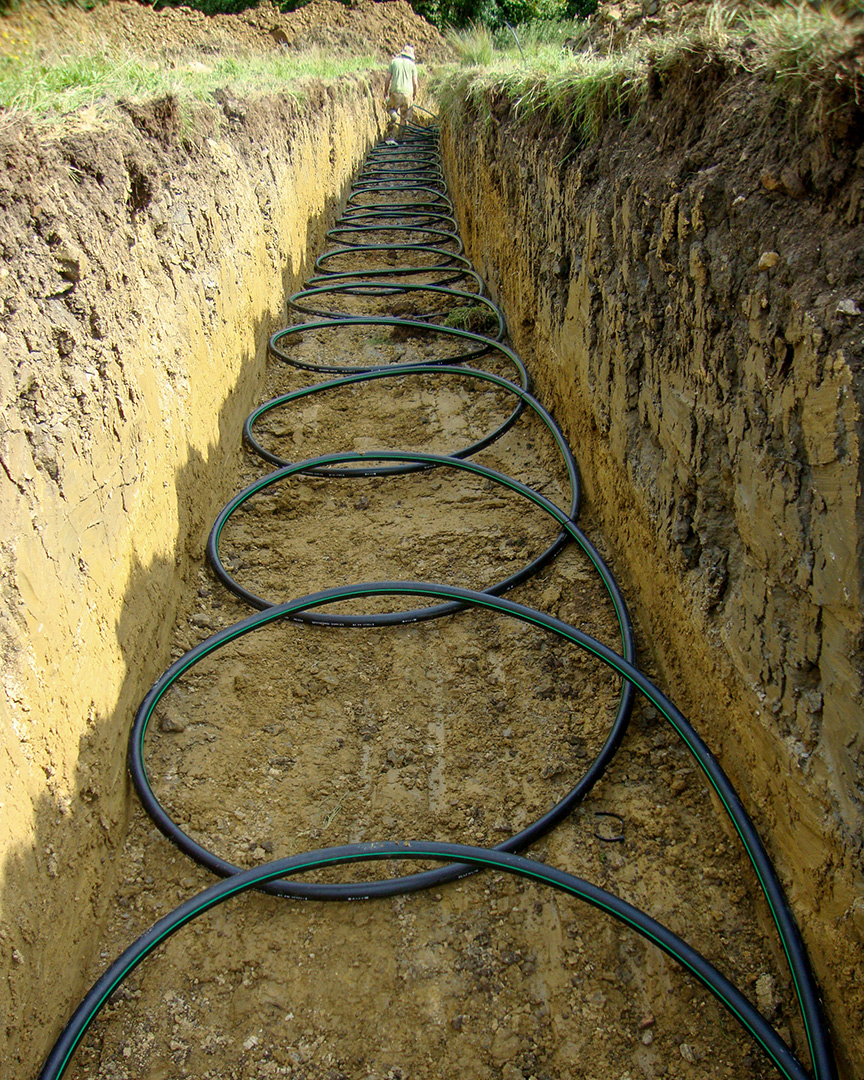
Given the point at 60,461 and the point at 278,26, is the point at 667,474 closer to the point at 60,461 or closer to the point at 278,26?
the point at 60,461

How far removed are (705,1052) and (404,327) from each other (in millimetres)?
4507

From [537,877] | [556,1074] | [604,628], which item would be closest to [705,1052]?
[556,1074]

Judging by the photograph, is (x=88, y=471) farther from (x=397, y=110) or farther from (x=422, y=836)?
(x=397, y=110)


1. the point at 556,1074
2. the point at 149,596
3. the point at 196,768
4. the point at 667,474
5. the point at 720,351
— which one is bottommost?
the point at 556,1074

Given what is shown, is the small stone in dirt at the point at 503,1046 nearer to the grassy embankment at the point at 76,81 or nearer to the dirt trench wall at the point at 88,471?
the dirt trench wall at the point at 88,471

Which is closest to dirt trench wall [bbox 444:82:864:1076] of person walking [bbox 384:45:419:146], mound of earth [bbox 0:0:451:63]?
person walking [bbox 384:45:419:146]

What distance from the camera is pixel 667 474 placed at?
7.97ft

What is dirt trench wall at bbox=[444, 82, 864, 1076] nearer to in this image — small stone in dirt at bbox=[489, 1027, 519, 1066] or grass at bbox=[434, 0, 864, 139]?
grass at bbox=[434, 0, 864, 139]

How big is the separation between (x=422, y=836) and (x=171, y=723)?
95 centimetres

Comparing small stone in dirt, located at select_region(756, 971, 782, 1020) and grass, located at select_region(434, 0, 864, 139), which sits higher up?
grass, located at select_region(434, 0, 864, 139)

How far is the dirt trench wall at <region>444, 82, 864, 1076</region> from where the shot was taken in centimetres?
151

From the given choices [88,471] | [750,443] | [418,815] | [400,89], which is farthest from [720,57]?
[400,89]

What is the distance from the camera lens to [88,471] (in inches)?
86.0

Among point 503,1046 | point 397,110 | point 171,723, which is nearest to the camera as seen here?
point 503,1046
